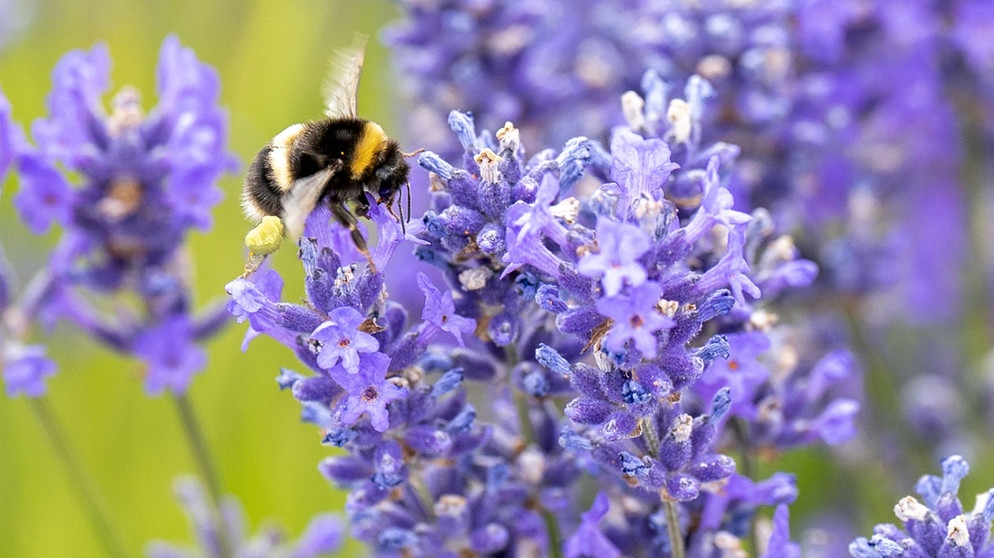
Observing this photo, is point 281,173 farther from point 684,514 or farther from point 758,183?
point 758,183

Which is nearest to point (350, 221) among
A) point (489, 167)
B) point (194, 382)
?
point (489, 167)

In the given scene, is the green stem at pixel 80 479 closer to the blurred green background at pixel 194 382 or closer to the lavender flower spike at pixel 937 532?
the blurred green background at pixel 194 382

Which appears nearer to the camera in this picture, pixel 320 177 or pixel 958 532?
pixel 958 532

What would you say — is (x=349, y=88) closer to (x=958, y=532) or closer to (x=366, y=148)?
(x=366, y=148)

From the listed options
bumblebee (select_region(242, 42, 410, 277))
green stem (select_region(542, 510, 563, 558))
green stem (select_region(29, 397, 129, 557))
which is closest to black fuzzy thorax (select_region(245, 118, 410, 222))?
bumblebee (select_region(242, 42, 410, 277))

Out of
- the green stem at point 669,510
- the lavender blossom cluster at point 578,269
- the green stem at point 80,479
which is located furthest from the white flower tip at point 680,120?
the green stem at point 80,479

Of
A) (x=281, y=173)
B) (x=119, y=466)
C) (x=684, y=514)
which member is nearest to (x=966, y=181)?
(x=684, y=514)

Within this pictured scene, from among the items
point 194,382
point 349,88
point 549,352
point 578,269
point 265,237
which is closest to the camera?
point 578,269
